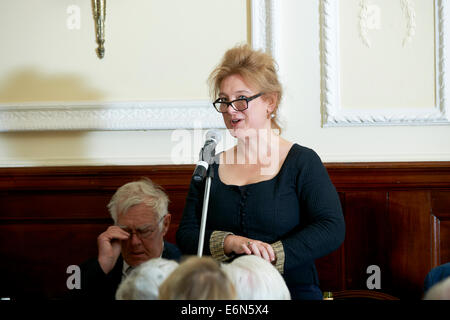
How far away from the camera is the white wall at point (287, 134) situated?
2309 mm

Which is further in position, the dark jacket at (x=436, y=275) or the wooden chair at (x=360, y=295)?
the wooden chair at (x=360, y=295)

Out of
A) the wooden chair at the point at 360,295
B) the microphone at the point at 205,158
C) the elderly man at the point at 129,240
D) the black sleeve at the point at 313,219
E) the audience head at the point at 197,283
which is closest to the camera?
the audience head at the point at 197,283

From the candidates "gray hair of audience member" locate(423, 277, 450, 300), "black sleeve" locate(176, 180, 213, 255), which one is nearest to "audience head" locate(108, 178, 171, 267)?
"black sleeve" locate(176, 180, 213, 255)

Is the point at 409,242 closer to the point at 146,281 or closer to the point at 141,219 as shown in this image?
the point at 141,219

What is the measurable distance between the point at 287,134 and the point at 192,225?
2.65ft

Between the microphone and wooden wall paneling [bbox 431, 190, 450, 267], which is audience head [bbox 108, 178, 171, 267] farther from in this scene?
wooden wall paneling [bbox 431, 190, 450, 267]

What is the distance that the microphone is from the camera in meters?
1.40

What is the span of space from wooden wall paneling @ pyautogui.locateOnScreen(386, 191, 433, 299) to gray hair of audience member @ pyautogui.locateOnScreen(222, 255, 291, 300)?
1.47 meters

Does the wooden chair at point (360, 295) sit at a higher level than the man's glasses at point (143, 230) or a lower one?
lower

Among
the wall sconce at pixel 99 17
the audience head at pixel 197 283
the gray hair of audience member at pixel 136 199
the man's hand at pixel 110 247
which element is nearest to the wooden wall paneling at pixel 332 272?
the gray hair of audience member at pixel 136 199

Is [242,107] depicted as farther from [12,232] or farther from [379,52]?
[12,232]

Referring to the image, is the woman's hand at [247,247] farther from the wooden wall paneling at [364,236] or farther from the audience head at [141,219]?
the wooden wall paneling at [364,236]

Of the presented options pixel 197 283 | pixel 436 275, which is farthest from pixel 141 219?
pixel 197 283

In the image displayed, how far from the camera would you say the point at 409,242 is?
2209 millimetres
